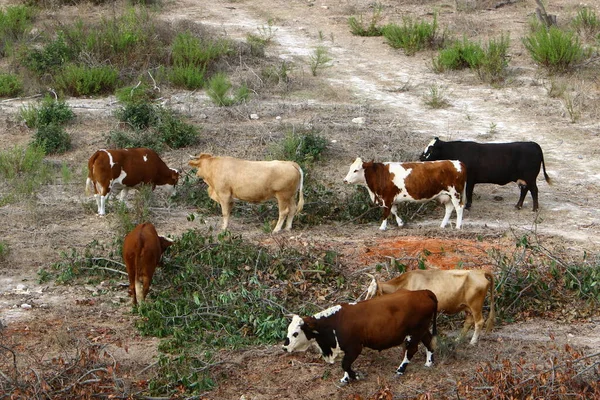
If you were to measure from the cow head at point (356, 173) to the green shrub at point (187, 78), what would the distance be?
236 inches

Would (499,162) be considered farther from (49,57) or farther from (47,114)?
(49,57)

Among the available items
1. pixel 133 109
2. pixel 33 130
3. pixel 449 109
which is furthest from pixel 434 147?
pixel 33 130

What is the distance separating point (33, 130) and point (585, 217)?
835cm

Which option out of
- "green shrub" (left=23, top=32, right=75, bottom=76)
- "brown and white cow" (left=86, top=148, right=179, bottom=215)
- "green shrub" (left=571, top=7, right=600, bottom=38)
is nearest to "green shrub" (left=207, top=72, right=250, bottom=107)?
"green shrub" (left=23, top=32, right=75, bottom=76)

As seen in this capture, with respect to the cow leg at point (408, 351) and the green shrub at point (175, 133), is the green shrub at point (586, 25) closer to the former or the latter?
the green shrub at point (175, 133)

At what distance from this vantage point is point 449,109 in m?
16.3

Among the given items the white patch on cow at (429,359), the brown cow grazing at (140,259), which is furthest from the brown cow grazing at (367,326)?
the brown cow grazing at (140,259)

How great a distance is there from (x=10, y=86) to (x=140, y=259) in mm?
8558

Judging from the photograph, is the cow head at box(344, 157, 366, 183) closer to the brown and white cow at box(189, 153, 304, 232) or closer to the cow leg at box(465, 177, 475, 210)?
the brown and white cow at box(189, 153, 304, 232)

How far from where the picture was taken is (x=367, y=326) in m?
8.02

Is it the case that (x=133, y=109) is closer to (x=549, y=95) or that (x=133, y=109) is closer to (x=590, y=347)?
(x=549, y=95)

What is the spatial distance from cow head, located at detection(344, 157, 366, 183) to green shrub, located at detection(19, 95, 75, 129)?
561 cm

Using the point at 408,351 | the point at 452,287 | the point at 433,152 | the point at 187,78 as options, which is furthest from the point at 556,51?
the point at 408,351

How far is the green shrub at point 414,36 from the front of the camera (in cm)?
1934
